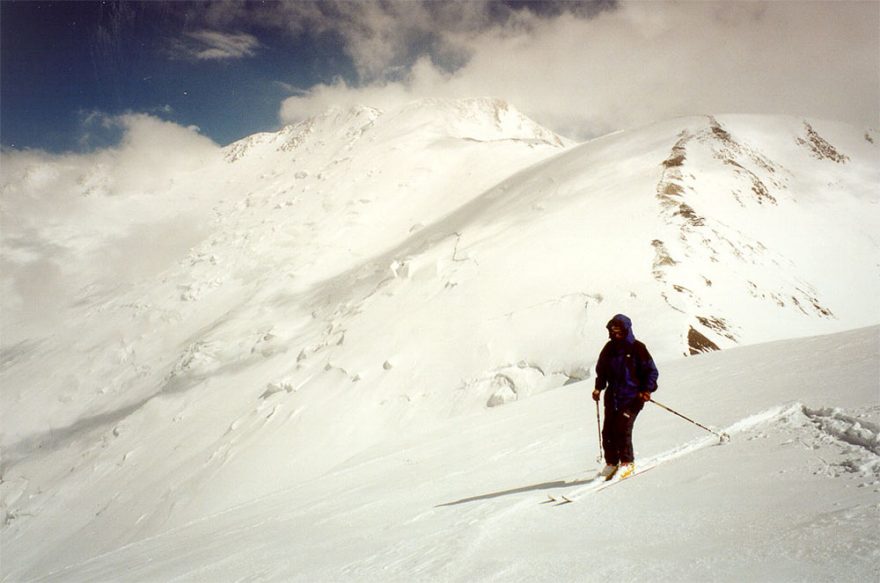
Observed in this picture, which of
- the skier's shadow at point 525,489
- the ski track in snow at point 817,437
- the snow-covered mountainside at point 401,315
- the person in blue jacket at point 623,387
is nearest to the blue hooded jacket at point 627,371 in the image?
the person in blue jacket at point 623,387

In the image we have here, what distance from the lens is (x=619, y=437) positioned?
4.73m

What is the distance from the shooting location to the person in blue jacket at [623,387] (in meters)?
4.71

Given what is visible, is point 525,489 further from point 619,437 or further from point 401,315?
point 401,315

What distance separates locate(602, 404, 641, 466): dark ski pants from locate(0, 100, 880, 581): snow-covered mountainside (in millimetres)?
980

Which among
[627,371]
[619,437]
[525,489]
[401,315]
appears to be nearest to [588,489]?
[619,437]

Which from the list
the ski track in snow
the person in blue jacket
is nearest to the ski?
the ski track in snow

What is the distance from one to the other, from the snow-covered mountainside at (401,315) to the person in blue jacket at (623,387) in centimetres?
102

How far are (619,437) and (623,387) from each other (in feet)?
1.63

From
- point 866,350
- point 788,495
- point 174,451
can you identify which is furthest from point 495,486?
point 174,451

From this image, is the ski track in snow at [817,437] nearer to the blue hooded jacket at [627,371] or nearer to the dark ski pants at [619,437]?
the dark ski pants at [619,437]

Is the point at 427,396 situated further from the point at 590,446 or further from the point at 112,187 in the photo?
the point at 112,187

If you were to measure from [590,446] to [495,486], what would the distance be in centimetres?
149

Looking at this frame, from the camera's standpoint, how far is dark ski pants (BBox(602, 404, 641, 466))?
4676 mm

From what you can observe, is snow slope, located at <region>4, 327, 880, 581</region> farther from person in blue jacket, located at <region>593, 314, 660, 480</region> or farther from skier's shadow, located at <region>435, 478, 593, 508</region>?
person in blue jacket, located at <region>593, 314, 660, 480</region>
